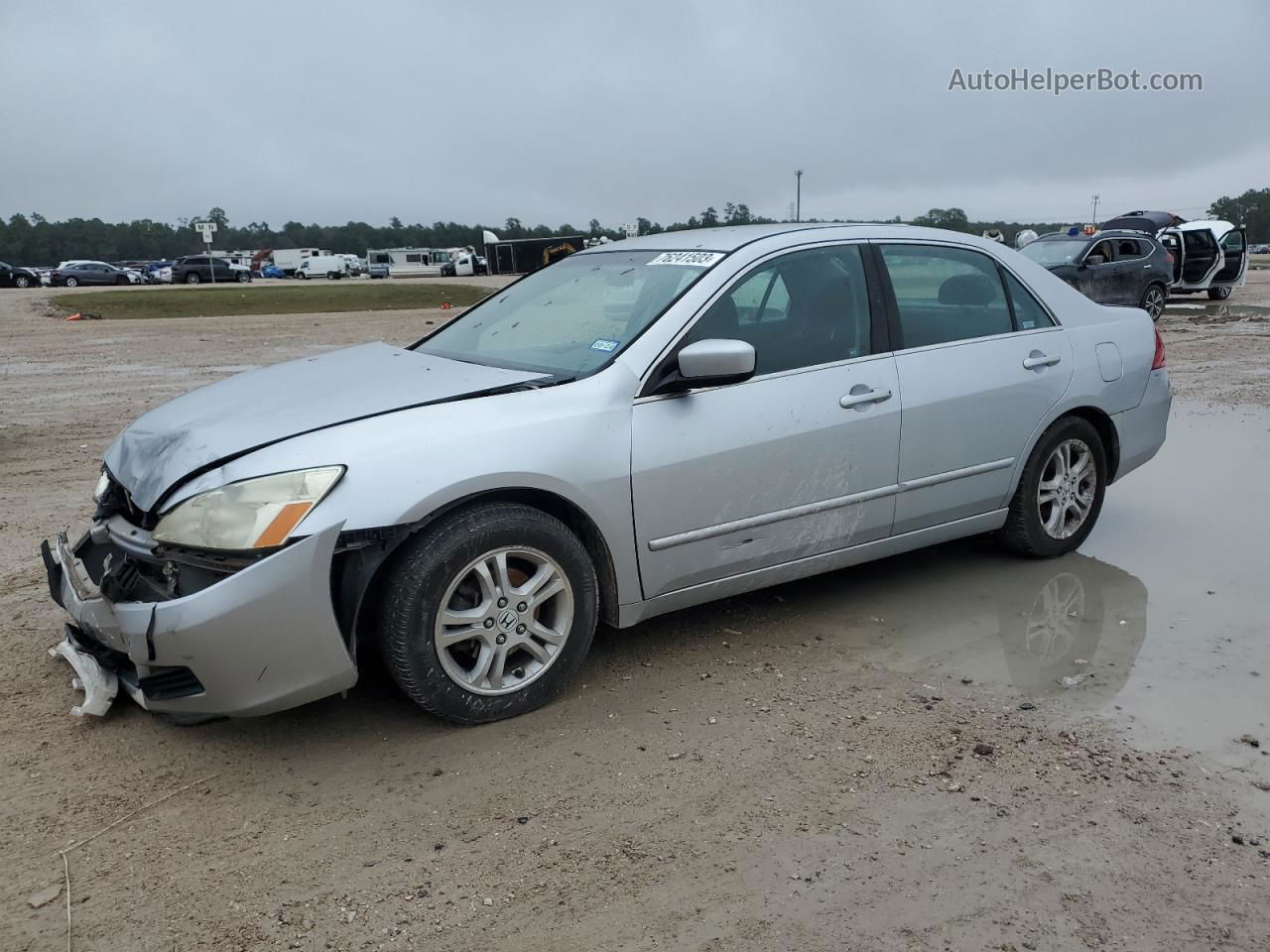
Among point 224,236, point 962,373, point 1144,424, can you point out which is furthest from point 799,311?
point 224,236

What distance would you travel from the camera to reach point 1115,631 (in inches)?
181

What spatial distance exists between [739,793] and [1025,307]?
9.91 feet

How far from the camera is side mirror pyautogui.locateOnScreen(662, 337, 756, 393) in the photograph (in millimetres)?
3855

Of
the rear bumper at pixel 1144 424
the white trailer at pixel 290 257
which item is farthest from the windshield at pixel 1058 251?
the white trailer at pixel 290 257

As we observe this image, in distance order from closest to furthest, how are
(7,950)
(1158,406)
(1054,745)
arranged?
(7,950) < (1054,745) < (1158,406)

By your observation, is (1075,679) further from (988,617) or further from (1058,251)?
(1058,251)

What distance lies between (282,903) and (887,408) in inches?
115

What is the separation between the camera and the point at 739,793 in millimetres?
3275

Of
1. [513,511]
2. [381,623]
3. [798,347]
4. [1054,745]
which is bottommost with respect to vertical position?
[1054,745]

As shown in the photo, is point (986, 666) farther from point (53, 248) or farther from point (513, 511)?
point (53, 248)

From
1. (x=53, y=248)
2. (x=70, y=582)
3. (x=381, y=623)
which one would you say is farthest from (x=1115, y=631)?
(x=53, y=248)

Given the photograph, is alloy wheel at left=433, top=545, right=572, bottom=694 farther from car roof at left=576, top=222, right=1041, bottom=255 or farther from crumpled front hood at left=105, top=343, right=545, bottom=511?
car roof at left=576, top=222, right=1041, bottom=255

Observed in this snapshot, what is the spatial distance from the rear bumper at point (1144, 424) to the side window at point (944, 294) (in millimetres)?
925

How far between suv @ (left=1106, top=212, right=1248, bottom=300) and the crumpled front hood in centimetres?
2352
